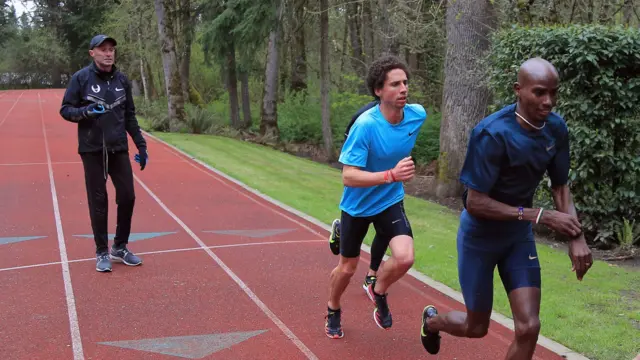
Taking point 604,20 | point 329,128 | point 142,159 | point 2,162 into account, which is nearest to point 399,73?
point 142,159

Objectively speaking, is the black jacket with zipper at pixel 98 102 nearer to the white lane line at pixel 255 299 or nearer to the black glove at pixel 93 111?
the black glove at pixel 93 111

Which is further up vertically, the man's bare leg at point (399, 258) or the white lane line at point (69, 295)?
the man's bare leg at point (399, 258)

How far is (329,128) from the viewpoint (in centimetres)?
2498

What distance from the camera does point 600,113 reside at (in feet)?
29.3

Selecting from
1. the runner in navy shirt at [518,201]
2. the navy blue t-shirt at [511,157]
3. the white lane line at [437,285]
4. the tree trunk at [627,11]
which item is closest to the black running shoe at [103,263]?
the white lane line at [437,285]

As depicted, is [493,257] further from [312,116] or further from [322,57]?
[312,116]

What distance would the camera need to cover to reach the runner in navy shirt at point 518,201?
346cm

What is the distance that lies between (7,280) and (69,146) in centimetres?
1363

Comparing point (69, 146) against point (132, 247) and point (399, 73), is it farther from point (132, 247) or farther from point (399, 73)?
point (399, 73)

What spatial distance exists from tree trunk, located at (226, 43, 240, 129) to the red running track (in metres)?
15.4

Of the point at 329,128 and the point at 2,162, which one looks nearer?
the point at 2,162

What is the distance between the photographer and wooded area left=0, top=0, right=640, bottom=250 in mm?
12922

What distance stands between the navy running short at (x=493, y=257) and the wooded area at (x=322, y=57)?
613 centimetres

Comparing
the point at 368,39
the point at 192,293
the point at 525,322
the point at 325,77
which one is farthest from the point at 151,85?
the point at 525,322
